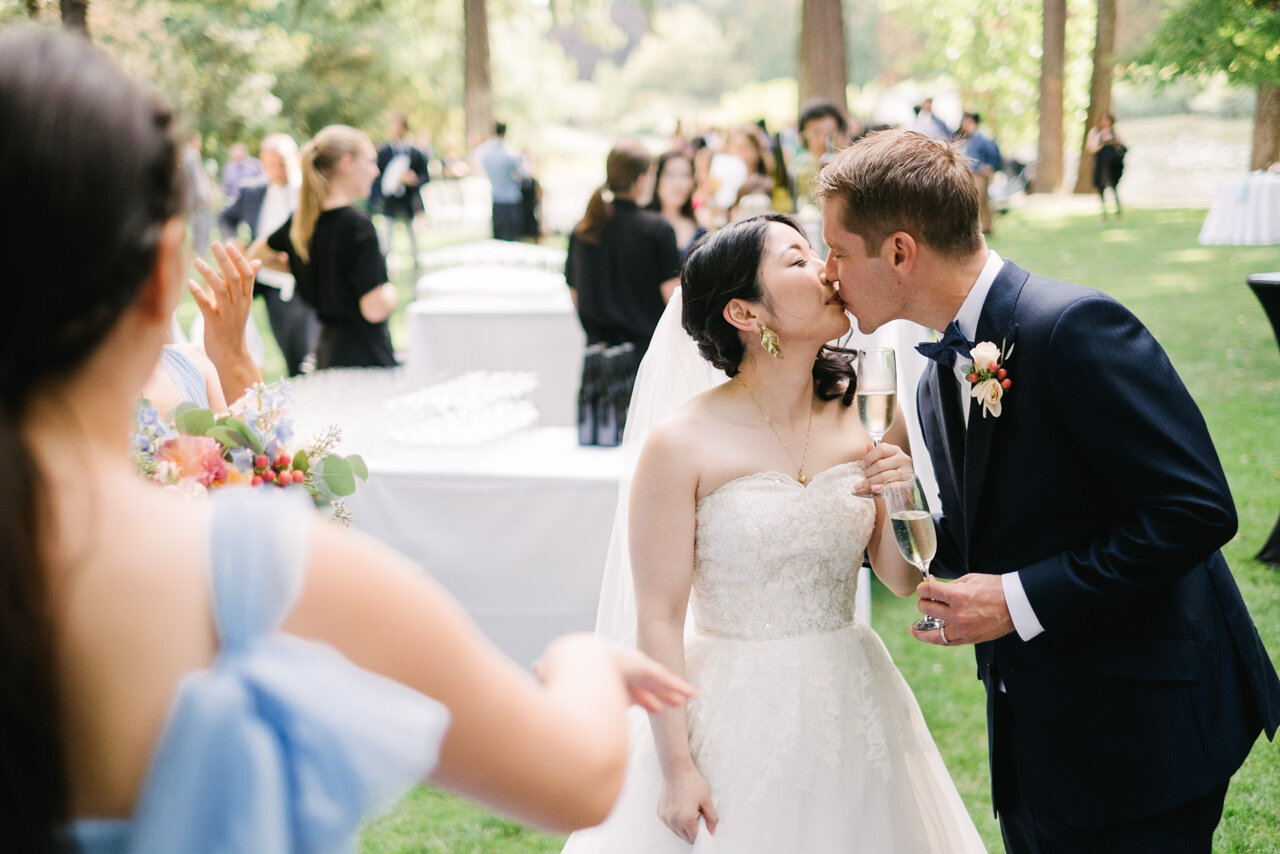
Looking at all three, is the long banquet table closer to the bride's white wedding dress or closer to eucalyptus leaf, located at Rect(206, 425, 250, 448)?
the bride's white wedding dress

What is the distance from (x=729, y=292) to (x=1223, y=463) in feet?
19.7

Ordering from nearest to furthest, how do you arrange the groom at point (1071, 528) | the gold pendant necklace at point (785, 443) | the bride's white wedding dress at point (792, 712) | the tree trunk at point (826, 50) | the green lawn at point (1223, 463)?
1. the groom at point (1071, 528)
2. the bride's white wedding dress at point (792, 712)
3. the gold pendant necklace at point (785, 443)
4. the green lawn at point (1223, 463)
5. the tree trunk at point (826, 50)

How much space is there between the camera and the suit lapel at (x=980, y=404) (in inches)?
84.7

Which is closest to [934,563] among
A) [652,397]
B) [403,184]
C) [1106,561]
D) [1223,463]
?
[1106,561]

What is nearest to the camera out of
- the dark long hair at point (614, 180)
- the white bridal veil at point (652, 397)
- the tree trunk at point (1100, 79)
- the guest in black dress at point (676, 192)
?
the white bridal veil at point (652, 397)

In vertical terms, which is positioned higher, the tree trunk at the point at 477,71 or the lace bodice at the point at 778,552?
the tree trunk at the point at 477,71

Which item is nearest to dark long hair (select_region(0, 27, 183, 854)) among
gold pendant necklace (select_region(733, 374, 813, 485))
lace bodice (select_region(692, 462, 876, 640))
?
lace bodice (select_region(692, 462, 876, 640))

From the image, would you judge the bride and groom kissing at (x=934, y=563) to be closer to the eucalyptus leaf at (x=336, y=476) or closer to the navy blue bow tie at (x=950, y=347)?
the navy blue bow tie at (x=950, y=347)

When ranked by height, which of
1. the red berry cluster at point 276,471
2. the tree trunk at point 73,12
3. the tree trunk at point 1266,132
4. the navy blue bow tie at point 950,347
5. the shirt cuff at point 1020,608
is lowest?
the shirt cuff at point 1020,608

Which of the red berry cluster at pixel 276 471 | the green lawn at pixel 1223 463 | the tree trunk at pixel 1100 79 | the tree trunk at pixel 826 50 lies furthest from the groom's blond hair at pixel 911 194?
the tree trunk at pixel 1100 79

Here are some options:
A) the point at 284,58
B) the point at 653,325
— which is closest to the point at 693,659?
the point at 653,325

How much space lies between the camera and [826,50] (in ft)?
64.8

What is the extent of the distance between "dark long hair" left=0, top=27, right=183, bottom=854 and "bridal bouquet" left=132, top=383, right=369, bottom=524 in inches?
33.1

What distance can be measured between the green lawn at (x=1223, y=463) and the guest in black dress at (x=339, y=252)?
2409mm
